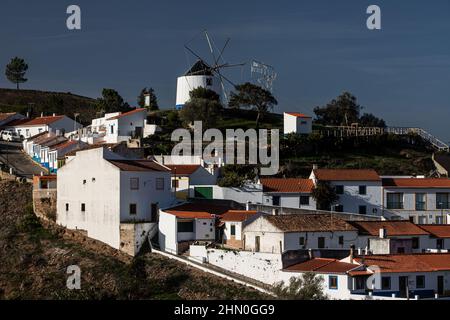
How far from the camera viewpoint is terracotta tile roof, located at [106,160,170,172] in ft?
188

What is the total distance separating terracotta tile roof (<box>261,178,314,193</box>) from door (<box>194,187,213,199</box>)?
3.46 metres

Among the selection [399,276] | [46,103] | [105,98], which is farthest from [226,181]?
[46,103]

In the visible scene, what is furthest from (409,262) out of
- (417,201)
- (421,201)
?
(421,201)

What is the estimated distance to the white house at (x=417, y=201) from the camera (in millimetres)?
64875

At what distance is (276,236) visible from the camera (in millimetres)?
51344

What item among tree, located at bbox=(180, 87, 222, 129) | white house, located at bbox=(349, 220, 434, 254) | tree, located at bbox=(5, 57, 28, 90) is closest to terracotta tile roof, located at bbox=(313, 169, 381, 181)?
white house, located at bbox=(349, 220, 434, 254)

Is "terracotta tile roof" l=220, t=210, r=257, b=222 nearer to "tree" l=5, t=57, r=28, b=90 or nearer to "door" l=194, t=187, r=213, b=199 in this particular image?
"door" l=194, t=187, r=213, b=199

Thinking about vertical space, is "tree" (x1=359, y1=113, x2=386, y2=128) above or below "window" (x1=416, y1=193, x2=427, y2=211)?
above

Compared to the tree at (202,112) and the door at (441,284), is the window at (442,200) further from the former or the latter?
the tree at (202,112)

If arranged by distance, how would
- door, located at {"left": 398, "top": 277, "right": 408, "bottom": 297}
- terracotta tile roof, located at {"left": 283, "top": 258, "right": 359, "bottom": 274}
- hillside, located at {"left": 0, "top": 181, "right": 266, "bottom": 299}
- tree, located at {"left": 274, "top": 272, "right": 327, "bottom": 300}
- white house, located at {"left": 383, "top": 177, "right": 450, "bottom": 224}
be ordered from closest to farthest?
tree, located at {"left": 274, "top": 272, "right": 327, "bottom": 300}
terracotta tile roof, located at {"left": 283, "top": 258, "right": 359, "bottom": 274}
door, located at {"left": 398, "top": 277, "right": 408, "bottom": 297}
hillside, located at {"left": 0, "top": 181, "right": 266, "bottom": 299}
white house, located at {"left": 383, "top": 177, "right": 450, "bottom": 224}
